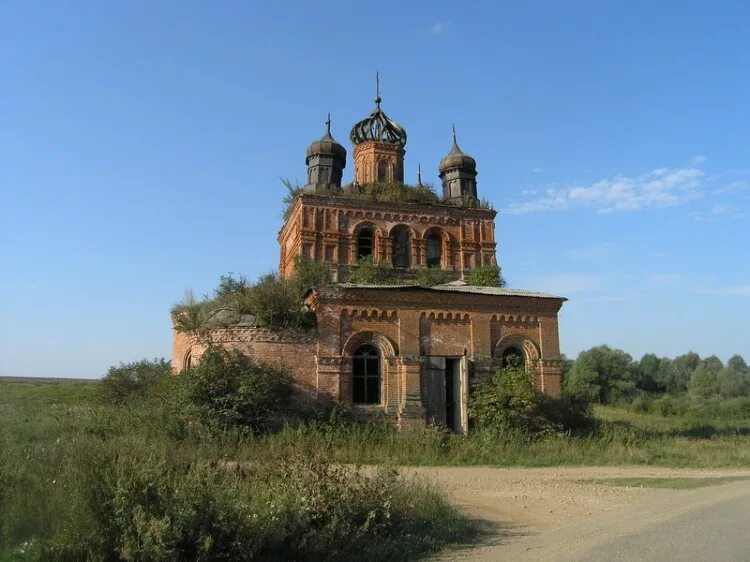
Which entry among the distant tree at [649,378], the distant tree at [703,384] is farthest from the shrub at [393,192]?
the distant tree at [649,378]

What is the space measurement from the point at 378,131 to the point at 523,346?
13765 mm

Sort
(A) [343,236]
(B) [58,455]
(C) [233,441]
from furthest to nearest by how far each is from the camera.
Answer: (A) [343,236] → (C) [233,441] → (B) [58,455]

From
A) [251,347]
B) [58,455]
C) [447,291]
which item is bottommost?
[58,455]

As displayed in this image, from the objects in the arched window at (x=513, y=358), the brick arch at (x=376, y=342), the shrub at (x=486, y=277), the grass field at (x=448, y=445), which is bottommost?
the grass field at (x=448, y=445)

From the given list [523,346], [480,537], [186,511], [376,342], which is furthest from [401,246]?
[186,511]

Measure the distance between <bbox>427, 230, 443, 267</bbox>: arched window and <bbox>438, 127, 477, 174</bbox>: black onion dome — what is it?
3951 mm

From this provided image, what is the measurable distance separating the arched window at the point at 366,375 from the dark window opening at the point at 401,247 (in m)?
7.51

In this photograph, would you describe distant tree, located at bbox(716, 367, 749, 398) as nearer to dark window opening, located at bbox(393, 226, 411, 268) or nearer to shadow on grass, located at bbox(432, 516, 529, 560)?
dark window opening, located at bbox(393, 226, 411, 268)

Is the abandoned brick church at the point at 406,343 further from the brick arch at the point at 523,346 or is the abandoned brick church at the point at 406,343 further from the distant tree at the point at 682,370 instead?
the distant tree at the point at 682,370

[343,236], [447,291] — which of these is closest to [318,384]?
[447,291]

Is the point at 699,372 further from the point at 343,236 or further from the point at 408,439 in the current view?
the point at 408,439

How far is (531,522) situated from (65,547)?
627 centimetres

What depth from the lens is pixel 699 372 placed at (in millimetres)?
61031

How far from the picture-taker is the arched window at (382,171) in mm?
28109
